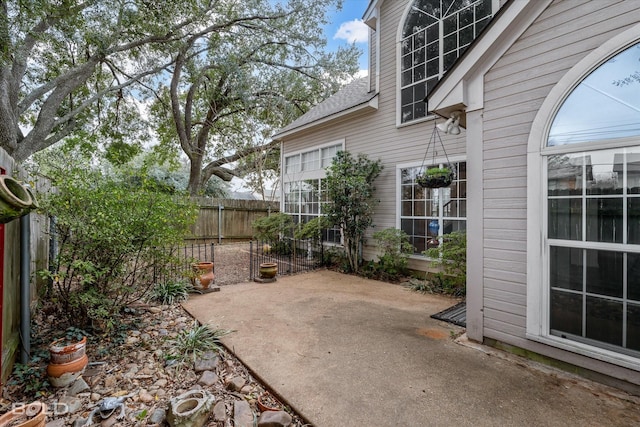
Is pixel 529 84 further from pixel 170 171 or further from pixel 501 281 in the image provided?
pixel 170 171

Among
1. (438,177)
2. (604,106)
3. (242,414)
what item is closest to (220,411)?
(242,414)

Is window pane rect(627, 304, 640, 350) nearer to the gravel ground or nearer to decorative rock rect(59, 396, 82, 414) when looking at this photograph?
the gravel ground

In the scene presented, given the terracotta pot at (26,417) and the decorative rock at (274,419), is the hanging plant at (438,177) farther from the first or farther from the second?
the terracotta pot at (26,417)

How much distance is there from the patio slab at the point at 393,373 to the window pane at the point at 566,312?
406 millimetres

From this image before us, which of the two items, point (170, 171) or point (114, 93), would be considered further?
point (170, 171)

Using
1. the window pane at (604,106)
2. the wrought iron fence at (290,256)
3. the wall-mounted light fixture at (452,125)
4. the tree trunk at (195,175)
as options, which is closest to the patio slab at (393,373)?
the window pane at (604,106)

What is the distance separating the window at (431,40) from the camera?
561 cm

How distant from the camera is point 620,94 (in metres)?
2.36

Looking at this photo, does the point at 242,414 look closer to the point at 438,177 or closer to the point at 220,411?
the point at 220,411

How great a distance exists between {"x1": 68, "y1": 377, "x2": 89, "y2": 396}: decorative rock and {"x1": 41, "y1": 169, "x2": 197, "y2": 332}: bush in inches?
22.8

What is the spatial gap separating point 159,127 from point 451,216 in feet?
51.2

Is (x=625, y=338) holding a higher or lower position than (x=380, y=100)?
lower

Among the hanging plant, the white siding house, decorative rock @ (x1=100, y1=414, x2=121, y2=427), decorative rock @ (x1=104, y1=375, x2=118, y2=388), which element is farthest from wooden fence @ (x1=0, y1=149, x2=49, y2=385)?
the hanging plant

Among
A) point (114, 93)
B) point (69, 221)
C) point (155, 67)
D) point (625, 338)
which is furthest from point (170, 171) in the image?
point (625, 338)
